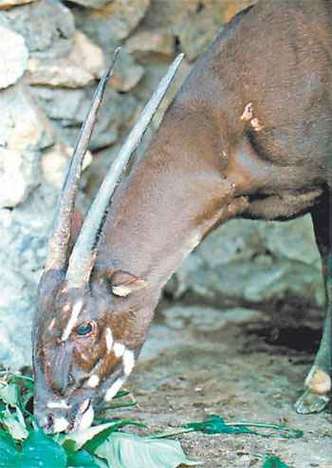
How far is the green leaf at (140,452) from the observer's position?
4035 mm

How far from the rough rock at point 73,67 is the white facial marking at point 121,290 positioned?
1401mm

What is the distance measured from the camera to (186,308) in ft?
20.2

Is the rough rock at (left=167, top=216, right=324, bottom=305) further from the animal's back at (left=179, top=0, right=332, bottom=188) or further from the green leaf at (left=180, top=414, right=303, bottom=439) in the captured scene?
the green leaf at (left=180, top=414, right=303, bottom=439)

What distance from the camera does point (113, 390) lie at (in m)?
4.21

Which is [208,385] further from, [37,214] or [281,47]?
[281,47]

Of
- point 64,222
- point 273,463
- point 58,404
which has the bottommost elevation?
point 273,463

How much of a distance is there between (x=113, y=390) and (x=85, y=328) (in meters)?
0.28

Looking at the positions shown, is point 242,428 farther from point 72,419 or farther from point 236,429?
point 72,419

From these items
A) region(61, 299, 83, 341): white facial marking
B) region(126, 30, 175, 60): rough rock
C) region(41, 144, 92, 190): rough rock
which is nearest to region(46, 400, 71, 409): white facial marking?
region(61, 299, 83, 341): white facial marking

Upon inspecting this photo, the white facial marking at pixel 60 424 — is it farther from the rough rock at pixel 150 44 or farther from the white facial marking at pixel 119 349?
the rough rock at pixel 150 44

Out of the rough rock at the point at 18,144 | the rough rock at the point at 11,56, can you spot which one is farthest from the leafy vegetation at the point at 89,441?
the rough rock at the point at 11,56

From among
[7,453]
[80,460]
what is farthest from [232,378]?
[7,453]

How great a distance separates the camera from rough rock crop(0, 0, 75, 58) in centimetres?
507

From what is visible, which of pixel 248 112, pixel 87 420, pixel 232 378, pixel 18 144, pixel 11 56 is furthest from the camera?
pixel 232 378
